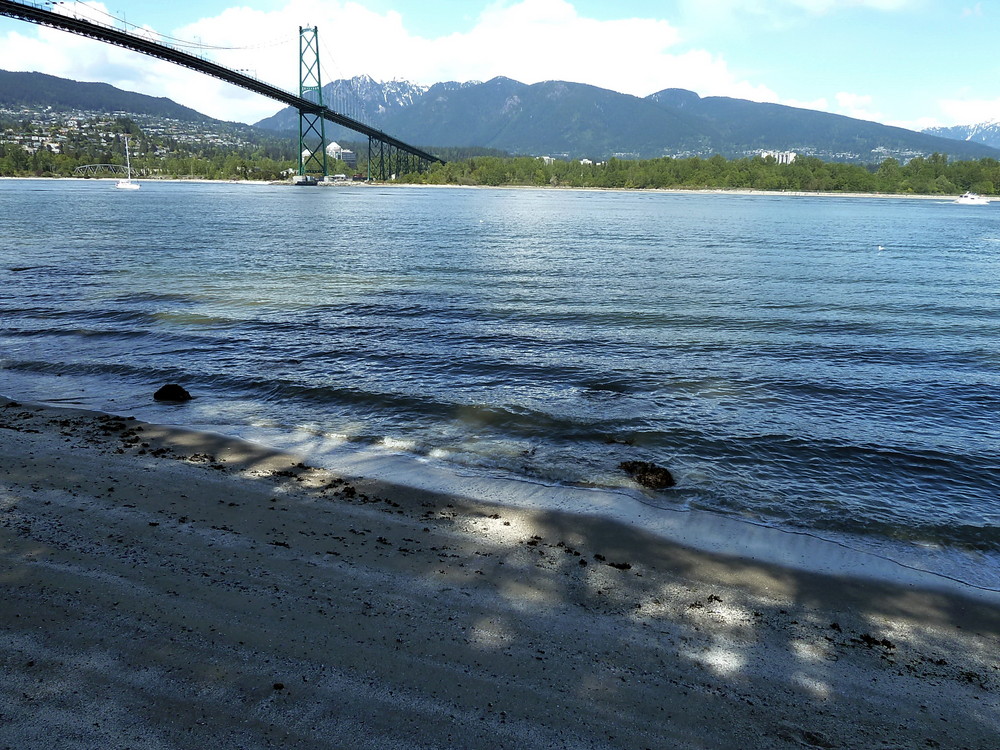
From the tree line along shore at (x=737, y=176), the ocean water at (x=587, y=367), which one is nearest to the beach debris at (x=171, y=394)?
the ocean water at (x=587, y=367)

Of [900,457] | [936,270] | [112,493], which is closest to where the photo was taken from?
[112,493]

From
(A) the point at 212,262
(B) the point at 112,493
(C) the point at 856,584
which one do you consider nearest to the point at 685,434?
(C) the point at 856,584

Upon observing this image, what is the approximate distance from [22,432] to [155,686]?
18.4 feet

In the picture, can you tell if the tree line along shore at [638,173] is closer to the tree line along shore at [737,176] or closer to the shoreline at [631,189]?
the tree line along shore at [737,176]

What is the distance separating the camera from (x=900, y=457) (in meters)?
8.04

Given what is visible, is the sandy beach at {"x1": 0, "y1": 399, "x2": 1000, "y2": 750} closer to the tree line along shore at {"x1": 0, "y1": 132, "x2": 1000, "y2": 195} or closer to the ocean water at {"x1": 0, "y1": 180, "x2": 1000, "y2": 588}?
the ocean water at {"x1": 0, "y1": 180, "x2": 1000, "y2": 588}

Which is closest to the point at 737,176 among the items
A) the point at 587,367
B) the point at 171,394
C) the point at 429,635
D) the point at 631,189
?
the point at 631,189

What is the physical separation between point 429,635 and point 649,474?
3.86 meters

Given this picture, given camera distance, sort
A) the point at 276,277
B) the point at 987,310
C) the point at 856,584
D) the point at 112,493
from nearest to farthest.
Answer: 1. the point at 856,584
2. the point at 112,493
3. the point at 987,310
4. the point at 276,277

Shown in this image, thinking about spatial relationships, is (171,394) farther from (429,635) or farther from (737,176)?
(737,176)

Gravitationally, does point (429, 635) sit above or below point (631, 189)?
below

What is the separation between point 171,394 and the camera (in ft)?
30.8

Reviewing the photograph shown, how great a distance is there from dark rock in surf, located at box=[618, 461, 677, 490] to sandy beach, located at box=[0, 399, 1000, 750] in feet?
3.83

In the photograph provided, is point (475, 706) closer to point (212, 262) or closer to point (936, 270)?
point (212, 262)
